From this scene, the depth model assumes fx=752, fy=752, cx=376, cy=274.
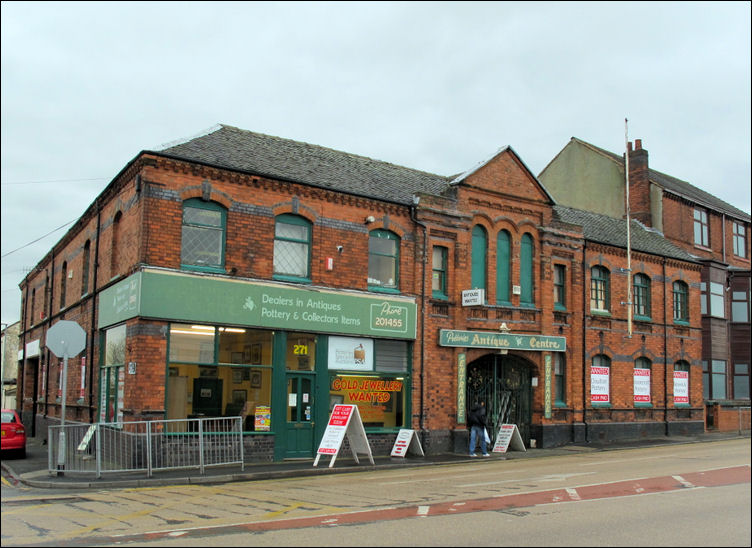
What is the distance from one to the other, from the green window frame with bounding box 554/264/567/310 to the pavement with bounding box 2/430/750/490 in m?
4.94

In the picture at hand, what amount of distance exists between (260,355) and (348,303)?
2.95 meters

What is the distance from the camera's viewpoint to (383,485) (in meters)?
14.6

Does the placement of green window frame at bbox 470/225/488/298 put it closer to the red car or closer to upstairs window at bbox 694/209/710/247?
the red car

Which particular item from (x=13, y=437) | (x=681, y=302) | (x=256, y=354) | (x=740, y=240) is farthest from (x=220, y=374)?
(x=740, y=240)

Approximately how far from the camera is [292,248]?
20.4m

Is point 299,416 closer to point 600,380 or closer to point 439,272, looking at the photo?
point 439,272

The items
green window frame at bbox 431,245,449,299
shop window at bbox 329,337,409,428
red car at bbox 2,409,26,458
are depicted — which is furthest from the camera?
green window frame at bbox 431,245,449,299

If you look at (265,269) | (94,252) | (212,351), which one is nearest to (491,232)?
(265,269)

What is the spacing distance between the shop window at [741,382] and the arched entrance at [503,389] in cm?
1618

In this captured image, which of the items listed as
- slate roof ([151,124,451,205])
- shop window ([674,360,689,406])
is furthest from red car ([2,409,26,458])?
shop window ([674,360,689,406])

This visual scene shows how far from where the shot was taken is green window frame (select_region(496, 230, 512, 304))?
24.4 m

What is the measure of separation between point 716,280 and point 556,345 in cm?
1357

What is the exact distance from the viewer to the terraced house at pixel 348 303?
60.0ft

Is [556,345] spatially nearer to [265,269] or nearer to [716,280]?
[265,269]
